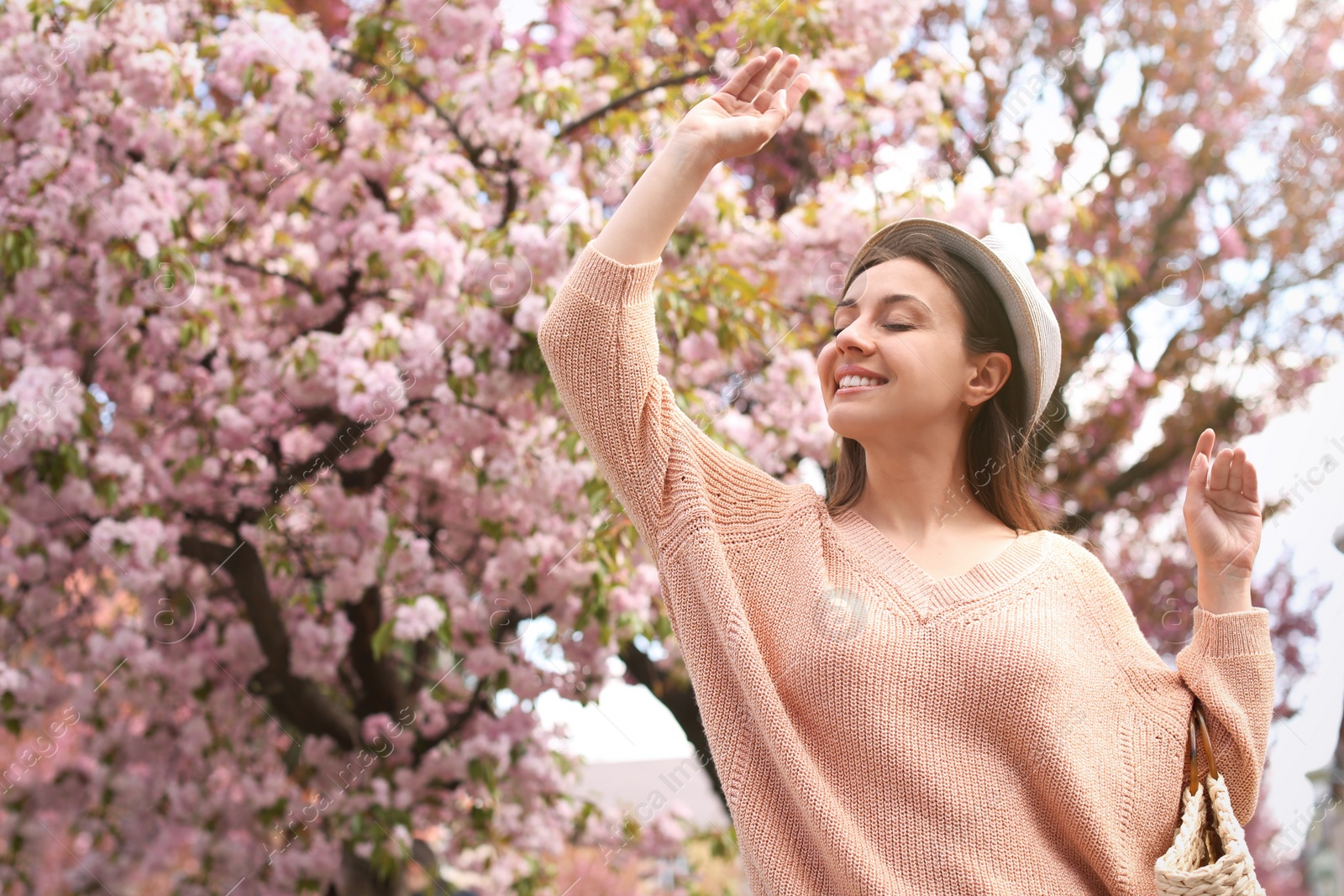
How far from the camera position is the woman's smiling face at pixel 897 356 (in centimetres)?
142

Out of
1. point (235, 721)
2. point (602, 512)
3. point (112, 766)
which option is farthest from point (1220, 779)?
point (112, 766)

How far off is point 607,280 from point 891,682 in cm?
56

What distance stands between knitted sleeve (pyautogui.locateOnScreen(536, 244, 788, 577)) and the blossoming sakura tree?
157 cm

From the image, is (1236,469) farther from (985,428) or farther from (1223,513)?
(985,428)

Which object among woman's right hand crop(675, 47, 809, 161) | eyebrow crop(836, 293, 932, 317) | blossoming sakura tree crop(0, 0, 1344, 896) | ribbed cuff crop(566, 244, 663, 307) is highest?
woman's right hand crop(675, 47, 809, 161)

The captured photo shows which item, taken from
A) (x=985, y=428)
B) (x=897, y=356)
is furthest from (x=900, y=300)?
(x=985, y=428)

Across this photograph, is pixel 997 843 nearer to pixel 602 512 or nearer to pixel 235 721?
pixel 602 512

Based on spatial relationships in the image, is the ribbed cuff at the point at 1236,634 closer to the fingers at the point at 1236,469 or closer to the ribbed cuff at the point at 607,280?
the fingers at the point at 1236,469

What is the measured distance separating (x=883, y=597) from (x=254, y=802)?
3805 millimetres

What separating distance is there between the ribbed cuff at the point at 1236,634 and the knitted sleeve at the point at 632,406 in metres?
0.57

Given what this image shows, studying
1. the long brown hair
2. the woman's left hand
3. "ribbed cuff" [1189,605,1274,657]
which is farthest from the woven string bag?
the long brown hair

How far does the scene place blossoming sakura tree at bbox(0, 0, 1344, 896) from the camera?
3.34m

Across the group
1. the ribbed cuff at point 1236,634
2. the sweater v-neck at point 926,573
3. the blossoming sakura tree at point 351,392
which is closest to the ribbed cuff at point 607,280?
the sweater v-neck at point 926,573

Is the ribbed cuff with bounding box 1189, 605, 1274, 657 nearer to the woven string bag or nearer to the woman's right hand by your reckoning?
the woven string bag
